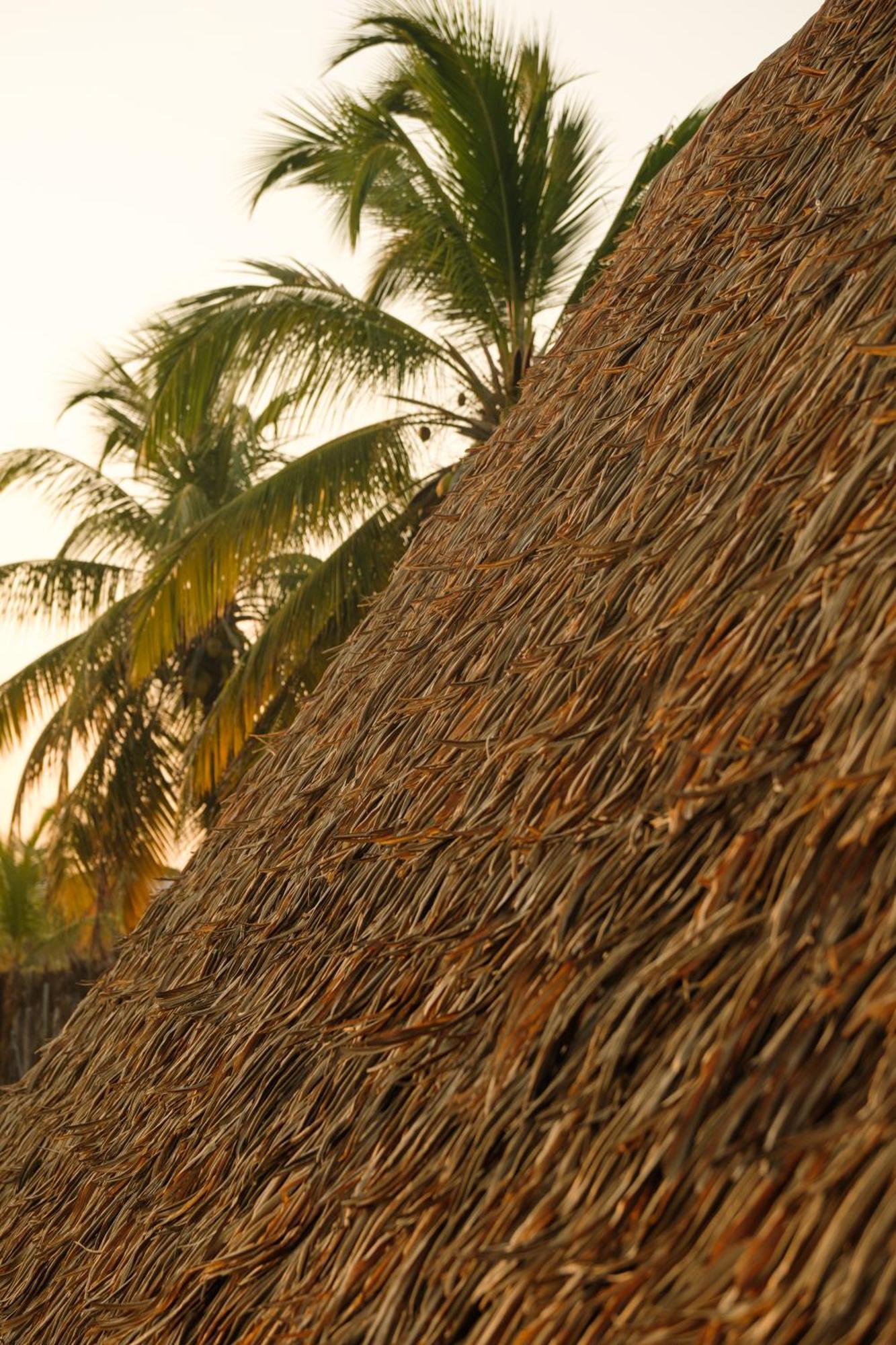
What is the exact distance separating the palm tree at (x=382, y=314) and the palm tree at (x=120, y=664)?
1.99 ft

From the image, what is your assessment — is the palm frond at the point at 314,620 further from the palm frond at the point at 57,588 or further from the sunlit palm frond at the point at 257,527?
the palm frond at the point at 57,588

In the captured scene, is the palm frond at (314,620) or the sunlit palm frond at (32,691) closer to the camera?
the palm frond at (314,620)

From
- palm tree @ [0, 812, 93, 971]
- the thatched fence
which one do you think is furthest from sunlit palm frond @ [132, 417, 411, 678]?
palm tree @ [0, 812, 93, 971]

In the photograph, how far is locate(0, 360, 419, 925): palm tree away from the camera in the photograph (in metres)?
9.16

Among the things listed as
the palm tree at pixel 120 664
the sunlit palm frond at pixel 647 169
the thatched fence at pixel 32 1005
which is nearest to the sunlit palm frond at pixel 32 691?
the palm tree at pixel 120 664

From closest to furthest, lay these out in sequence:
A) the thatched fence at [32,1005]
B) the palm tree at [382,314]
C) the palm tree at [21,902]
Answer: the palm tree at [382,314] < the thatched fence at [32,1005] < the palm tree at [21,902]

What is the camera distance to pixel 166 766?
9758 mm

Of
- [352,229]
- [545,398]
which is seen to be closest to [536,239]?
[352,229]

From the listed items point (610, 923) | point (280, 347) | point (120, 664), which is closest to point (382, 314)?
point (280, 347)

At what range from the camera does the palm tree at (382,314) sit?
6746 millimetres

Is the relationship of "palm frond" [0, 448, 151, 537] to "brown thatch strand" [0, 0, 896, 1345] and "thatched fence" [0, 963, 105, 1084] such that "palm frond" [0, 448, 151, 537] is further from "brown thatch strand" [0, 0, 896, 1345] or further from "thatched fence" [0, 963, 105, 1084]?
"brown thatch strand" [0, 0, 896, 1345]

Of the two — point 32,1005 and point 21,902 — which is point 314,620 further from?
point 21,902

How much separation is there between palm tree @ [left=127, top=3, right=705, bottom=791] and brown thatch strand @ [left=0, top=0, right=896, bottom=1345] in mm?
4563

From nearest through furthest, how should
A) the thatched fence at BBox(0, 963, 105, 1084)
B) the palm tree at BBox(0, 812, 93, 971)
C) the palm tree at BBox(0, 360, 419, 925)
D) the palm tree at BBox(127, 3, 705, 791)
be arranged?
1. the palm tree at BBox(127, 3, 705, 791)
2. the palm tree at BBox(0, 360, 419, 925)
3. the thatched fence at BBox(0, 963, 105, 1084)
4. the palm tree at BBox(0, 812, 93, 971)
